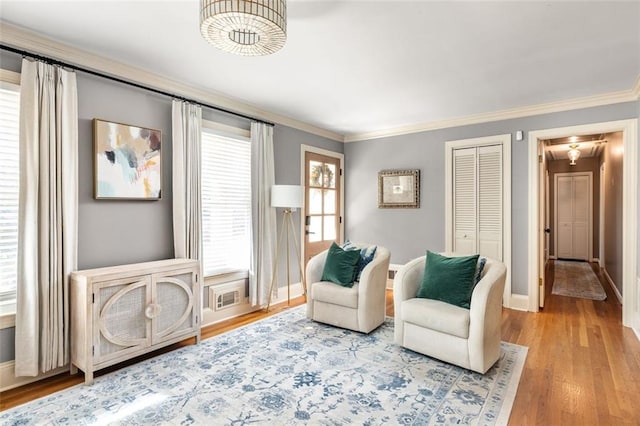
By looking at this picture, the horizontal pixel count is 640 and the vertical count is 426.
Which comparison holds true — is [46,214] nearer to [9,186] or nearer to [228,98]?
[9,186]

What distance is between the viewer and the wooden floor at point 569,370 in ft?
6.94

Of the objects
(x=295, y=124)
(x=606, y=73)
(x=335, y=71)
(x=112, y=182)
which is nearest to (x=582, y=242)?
(x=606, y=73)

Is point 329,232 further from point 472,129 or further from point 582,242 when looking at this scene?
point 582,242

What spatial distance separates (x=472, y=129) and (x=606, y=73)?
157 centimetres

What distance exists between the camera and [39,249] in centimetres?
244

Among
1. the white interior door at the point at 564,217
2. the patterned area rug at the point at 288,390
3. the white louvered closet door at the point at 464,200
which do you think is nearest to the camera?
the patterned area rug at the point at 288,390

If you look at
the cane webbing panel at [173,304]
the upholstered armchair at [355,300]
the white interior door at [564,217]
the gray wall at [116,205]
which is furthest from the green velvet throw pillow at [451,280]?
the white interior door at [564,217]

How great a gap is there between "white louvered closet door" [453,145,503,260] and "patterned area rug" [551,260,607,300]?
164cm

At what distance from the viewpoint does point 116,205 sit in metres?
2.95

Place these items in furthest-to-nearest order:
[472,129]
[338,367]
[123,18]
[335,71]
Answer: [472,129]
[335,71]
[338,367]
[123,18]

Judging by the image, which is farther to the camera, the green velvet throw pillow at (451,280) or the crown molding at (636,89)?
the crown molding at (636,89)

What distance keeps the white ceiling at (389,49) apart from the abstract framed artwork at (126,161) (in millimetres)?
598

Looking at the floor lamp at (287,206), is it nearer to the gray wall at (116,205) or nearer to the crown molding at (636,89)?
the gray wall at (116,205)

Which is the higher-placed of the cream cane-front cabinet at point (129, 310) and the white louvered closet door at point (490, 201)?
the white louvered closet door at point (490, 201)
